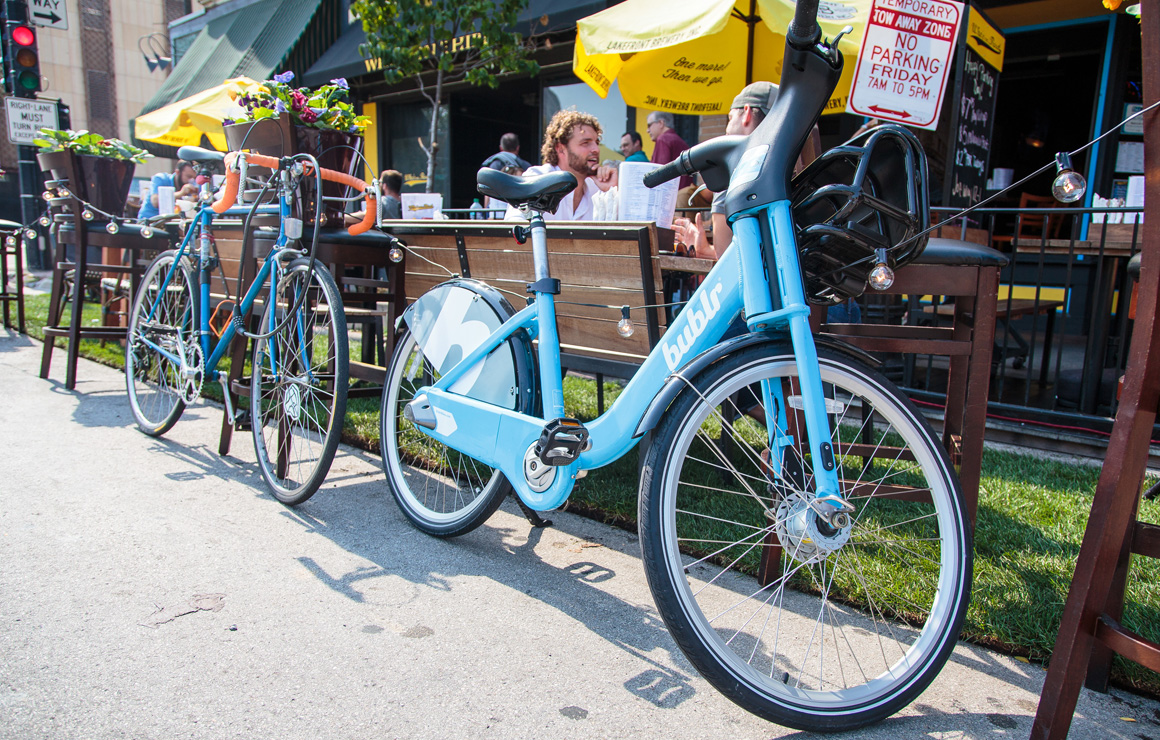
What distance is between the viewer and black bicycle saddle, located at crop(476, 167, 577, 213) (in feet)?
8.61

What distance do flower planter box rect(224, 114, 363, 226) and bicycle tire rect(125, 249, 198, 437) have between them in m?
0.72

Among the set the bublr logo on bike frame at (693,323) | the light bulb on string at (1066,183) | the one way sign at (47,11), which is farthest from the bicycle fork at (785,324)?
the one way sign at (47,11)

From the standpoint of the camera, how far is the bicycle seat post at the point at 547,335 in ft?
8.27

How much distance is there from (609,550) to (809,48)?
73.8 inches

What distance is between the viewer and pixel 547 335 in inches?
101

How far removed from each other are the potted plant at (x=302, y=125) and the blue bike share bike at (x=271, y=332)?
0.34 meters

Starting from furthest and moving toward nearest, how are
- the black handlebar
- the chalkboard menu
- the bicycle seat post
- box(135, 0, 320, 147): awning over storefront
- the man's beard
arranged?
box(135, 0, 320, 147): awning over storefront < the chalkboard menu < the man's beard < the bicycle seat post < the black handlebar

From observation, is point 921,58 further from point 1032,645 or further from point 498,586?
point 498,586

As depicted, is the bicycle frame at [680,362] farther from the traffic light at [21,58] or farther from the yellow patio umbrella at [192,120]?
the traffic light at [21,58]

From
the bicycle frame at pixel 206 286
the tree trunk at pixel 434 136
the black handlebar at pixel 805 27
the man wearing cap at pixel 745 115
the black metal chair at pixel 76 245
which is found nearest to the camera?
the black handlebar at pixel 805 27

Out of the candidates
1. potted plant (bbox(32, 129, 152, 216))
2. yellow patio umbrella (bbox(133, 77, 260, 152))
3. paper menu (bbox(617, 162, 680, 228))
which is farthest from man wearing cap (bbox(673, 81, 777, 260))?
yellow patio umbrella (bbox(133, 77, 260, 152))

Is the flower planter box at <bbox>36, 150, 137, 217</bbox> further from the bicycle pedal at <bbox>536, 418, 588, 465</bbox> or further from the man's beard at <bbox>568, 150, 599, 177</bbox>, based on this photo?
the bicycle pedal at <bbox>536, 418, 588, 465</bbox>

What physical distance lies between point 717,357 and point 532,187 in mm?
1048

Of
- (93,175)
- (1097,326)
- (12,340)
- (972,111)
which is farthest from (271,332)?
(12,340)
